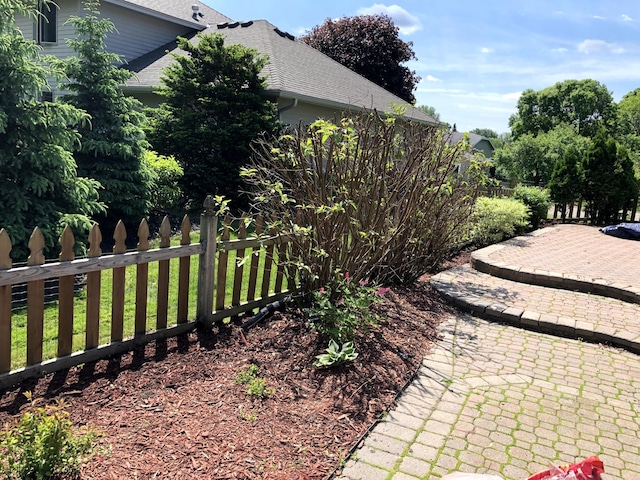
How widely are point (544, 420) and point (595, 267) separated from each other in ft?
17.4

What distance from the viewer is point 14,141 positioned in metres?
5.81

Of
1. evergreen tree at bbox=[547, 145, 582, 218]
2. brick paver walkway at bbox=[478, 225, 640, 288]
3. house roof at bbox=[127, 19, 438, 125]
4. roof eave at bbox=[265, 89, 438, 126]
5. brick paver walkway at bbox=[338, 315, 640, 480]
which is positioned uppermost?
house roof at bbox=[127, 19, 438, 125]

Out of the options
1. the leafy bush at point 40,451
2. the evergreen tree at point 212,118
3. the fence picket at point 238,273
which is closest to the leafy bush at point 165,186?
the evergreen tree at point 212,118

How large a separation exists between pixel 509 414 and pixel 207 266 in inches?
104

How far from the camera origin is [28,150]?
19.0 feet

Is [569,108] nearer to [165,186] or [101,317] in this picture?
[165,186]

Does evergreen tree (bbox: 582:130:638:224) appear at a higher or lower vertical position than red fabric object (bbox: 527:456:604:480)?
higher

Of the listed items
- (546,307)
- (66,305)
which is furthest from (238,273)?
(546,307)

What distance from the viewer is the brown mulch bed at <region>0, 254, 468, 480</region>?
252 cm

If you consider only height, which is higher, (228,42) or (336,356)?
(228,42)

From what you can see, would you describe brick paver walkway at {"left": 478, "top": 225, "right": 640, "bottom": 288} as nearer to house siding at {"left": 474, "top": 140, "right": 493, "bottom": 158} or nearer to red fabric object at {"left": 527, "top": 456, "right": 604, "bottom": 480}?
red fabric object at {"left": 527, "top": 456, "right": 604, "bottom": 480}

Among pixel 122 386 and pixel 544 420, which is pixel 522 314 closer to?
pixel 544 420

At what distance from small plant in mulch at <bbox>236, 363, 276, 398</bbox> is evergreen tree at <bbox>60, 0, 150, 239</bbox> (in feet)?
19.0

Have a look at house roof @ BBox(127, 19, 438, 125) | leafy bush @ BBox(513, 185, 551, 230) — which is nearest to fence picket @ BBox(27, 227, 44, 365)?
house roof @ BBox(127, 19, 438, 125)
